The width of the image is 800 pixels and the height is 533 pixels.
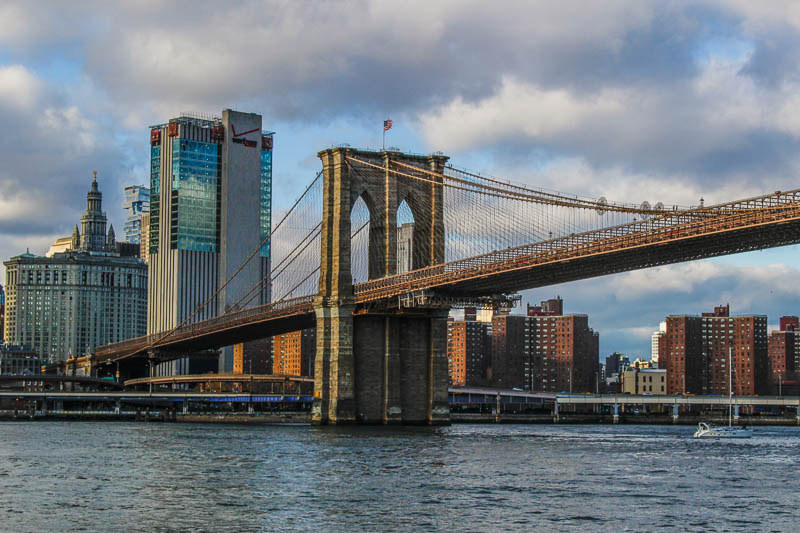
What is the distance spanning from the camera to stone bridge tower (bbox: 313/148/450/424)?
77688 mm

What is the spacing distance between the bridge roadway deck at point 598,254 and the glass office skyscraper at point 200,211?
109 meters

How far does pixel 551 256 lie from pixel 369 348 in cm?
2071

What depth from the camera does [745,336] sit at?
17825cm

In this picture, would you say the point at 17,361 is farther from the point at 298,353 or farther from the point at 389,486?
the point at 389,486

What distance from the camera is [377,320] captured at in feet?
262

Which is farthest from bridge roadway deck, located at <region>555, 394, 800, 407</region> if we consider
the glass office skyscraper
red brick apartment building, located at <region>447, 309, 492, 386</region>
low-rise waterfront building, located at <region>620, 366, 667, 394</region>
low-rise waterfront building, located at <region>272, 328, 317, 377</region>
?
the glass office skyscraper

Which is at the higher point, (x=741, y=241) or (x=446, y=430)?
(x=741, y=241)

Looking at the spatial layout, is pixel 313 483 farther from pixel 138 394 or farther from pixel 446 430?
pixel 138 394

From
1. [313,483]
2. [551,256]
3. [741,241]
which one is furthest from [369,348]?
[313,483]

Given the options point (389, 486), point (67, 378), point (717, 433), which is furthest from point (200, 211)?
point (389, 486)

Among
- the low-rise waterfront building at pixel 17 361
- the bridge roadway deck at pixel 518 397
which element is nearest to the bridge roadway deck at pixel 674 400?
the bridge roadway deck at pixel 518 397

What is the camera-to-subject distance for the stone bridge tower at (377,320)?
77688mm

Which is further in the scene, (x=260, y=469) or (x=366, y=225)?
(x=366, y=225)

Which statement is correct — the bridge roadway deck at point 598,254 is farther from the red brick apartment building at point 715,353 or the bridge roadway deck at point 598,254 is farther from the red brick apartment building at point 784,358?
the red brick apartment building at point 784,358
